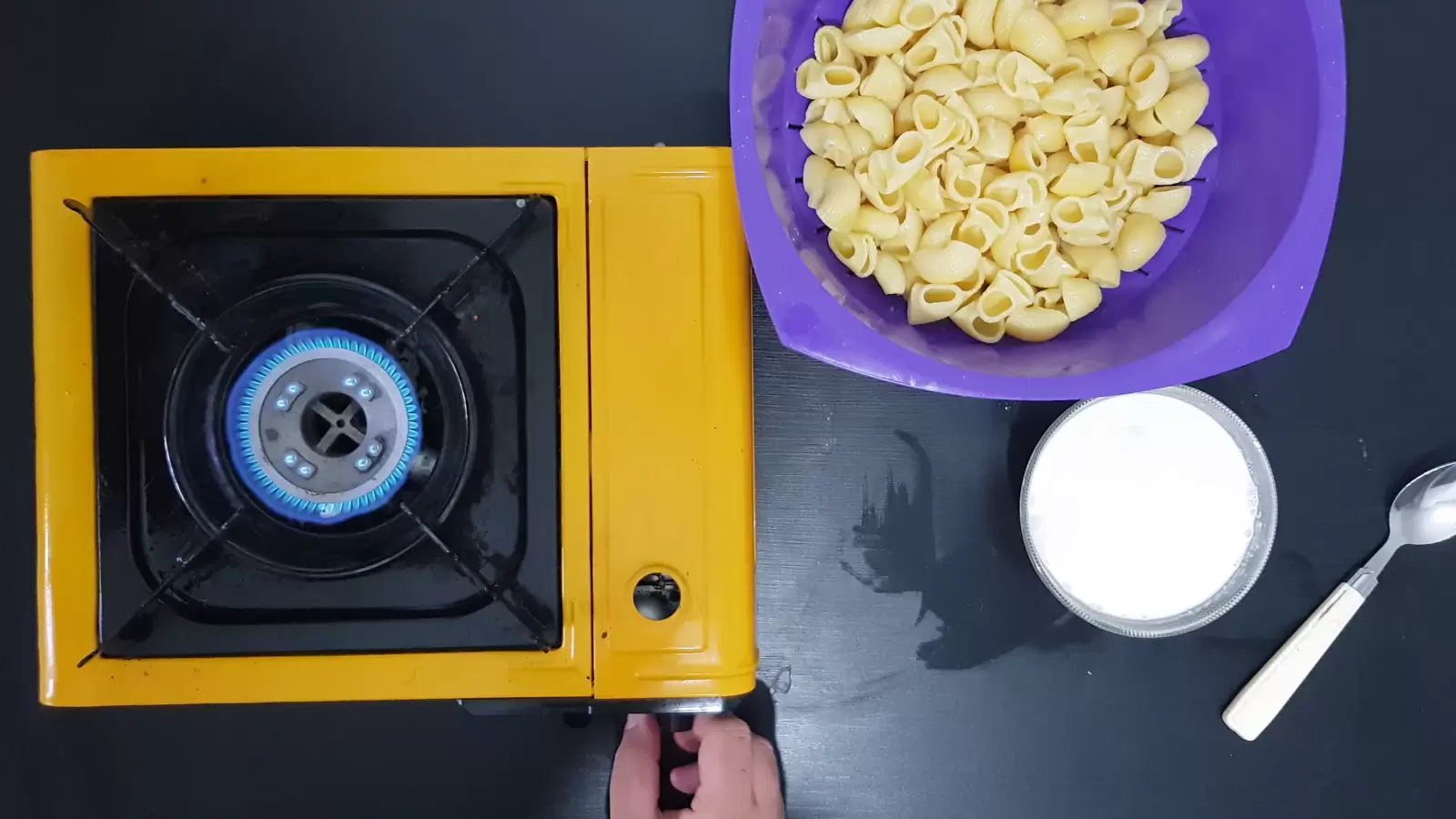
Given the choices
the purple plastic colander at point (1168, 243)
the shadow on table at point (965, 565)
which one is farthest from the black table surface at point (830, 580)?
the purple plastic colander at point (1168, 243)

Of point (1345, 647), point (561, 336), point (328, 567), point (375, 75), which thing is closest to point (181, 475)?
point (328, 567)

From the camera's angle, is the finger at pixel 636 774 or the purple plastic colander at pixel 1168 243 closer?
the purple plastic colander at pixel 1168 243

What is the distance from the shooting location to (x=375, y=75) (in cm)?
60

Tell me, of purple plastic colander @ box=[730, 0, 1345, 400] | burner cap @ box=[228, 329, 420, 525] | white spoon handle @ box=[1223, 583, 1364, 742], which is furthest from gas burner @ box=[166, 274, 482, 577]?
white spoon handle @ box=[1223, 583, 1364, 742]

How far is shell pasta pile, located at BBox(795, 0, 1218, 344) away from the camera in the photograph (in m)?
0.49

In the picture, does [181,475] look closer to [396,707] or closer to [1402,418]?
[396,707]

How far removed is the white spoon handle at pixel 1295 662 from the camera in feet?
1.92

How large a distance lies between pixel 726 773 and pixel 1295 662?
14.7 inches

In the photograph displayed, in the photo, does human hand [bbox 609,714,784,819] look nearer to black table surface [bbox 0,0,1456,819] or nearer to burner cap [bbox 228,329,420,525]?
black table surface [bbox 0,0,1456,819]

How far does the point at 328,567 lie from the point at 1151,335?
445 mm

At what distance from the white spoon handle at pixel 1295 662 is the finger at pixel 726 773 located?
32cm

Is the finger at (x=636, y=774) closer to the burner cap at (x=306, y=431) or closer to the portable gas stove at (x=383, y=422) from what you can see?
the portable gas stove at (x=383, y=422)

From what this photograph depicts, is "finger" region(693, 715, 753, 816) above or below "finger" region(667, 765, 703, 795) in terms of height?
above

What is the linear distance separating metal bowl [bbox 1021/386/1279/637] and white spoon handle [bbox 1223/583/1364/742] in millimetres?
58
